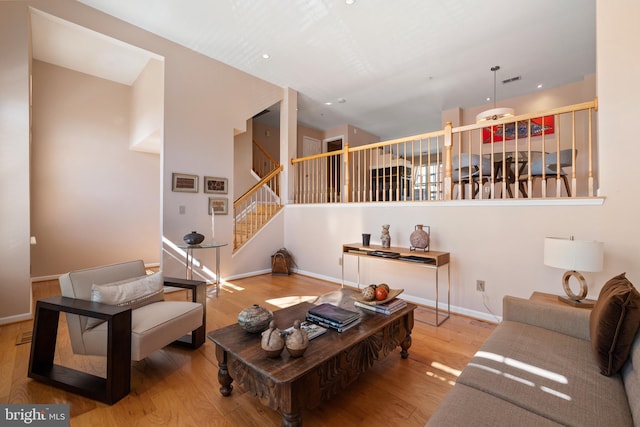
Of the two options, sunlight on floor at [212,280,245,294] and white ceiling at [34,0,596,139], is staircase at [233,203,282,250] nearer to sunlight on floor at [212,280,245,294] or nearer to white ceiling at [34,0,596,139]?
sunlight on floor at [212,280,245,294]

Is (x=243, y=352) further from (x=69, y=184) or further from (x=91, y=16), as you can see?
(x=69, y=184)

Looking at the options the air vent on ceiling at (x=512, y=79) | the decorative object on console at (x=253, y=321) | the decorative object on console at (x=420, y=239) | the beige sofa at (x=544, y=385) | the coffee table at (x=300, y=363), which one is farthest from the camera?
the air vent on ceiling at (x=512, y=79)

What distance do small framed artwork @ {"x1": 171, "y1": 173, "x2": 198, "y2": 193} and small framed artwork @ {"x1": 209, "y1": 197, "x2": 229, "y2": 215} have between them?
0.33 m

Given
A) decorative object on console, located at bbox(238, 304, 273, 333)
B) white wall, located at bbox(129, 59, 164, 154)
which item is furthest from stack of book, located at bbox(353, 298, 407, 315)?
white wall, located at bbox(129, 59, 164, 154)

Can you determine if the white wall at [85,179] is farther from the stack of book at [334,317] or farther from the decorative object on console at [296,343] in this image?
the decorative object on console at [296,343]

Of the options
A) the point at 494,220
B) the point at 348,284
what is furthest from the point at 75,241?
the point at 494,220

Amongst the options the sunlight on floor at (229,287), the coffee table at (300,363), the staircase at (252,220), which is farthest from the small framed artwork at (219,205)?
the coffee table at (300,363)

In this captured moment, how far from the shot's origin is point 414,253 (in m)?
3.28

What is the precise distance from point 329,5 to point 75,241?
5.70 metres

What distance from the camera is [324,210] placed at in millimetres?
4961

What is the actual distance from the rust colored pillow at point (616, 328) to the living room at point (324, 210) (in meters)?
1.70

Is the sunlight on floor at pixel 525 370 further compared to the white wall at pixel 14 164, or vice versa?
the white wall at pixel 14 164

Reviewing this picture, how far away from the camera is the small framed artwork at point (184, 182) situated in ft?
13.8

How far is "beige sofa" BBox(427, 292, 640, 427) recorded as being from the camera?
106 centimetres
